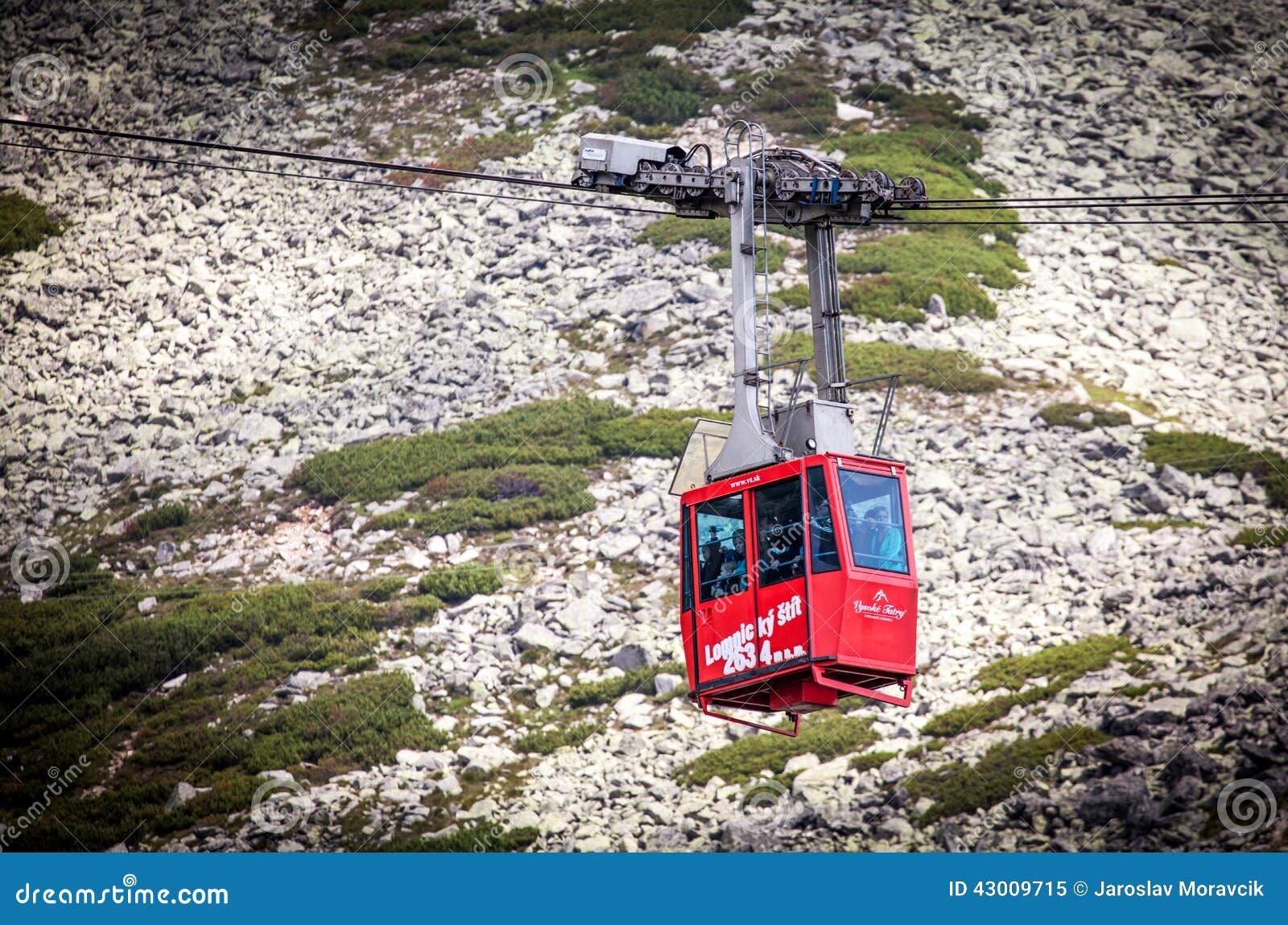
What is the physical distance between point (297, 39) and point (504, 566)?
32233 mm

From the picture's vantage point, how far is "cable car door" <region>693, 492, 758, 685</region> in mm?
16422

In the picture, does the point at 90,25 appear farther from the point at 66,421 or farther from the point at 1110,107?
the point at 1110,107

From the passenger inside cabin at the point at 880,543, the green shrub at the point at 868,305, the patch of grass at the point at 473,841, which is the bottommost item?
the patch of grass at the point at 473,841

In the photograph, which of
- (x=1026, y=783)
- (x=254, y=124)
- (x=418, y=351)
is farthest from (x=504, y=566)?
(x=254, y=124)

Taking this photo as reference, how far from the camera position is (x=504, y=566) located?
3675 cm

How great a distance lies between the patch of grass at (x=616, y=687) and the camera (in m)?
32.9

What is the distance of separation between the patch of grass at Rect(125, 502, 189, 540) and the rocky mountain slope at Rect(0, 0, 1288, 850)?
0.67 ft

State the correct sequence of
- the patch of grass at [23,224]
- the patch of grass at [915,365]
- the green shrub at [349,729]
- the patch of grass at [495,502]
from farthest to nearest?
Answer: the patch of grass at [23,224], the patch of grass at [915,365], the patch of grass at [495,502], the green shrub at [349,729]

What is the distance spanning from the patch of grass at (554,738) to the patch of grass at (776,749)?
250 centimetres

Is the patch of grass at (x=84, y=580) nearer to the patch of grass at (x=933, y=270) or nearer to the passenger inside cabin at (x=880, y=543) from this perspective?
the patch of grass at (x=933, y=270)

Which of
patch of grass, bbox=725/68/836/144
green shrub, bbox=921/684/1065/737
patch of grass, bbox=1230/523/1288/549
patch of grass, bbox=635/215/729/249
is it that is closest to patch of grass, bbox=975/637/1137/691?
green shrub, bbox=921/684/1065/737

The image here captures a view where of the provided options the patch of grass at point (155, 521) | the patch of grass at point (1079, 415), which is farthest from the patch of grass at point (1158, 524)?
the patch of grass at point (155, 521)

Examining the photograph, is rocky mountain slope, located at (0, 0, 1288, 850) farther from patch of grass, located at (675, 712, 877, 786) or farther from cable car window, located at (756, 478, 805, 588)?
cable car window, located at (756, 478, 805, 588)

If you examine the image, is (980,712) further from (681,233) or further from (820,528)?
(681,233)
